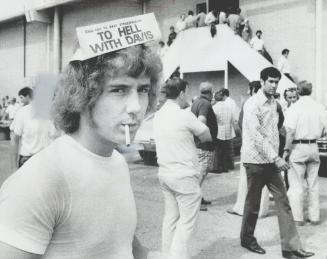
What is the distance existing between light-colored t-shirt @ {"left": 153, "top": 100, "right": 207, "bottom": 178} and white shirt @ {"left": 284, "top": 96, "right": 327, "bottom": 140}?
213cm

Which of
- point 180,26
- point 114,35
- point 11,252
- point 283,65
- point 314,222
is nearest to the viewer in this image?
point 11,252

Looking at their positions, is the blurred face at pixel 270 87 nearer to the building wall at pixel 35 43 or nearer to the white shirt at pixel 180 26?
the white shirt at pixel 180 26

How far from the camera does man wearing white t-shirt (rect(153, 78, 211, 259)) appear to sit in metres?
4.27

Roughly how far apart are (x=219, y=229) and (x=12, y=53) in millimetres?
27815

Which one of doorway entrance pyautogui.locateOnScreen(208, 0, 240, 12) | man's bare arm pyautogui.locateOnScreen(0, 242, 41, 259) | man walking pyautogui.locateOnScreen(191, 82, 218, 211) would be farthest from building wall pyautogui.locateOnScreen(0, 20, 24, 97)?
man's bare arm pyautogui.locateOnScreen(0, 242, 41, 259)

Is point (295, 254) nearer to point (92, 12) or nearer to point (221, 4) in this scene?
point (221, 4)

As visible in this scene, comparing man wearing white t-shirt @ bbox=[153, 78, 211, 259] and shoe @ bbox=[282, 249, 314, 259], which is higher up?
man wearing white t-shirt @ bbox=[153, 78, 211, 259]

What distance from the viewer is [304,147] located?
602cm

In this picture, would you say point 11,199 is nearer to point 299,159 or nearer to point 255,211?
point 255,211

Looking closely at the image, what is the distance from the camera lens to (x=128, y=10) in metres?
22.3

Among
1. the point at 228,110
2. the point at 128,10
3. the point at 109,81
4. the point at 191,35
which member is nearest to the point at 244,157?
the point at 109,81

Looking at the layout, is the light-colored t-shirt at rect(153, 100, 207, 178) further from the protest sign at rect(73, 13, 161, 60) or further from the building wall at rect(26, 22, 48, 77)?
the building wall at rect(26, 22, 48, 77)

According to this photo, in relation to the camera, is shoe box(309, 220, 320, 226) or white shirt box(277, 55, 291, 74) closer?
shoe box(309, 220, 320, 226)

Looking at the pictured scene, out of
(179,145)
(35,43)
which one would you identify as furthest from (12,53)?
(179,145)
